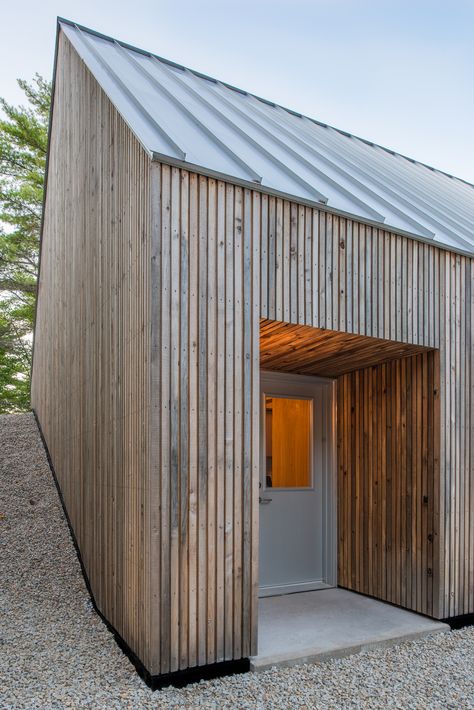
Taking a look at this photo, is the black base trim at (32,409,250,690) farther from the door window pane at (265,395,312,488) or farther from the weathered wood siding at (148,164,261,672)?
the door window pane at (265,395,312,488)

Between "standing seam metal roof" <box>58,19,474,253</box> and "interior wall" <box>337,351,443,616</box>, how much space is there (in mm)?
1347

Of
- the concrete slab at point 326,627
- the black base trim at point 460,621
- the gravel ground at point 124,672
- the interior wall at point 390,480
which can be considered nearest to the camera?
the gravel ground at point 124,672

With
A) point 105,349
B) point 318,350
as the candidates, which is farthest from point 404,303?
point 105,349

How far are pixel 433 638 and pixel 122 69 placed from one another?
228 inches

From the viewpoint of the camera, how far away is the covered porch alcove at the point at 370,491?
13.4 feet

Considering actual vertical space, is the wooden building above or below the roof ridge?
below

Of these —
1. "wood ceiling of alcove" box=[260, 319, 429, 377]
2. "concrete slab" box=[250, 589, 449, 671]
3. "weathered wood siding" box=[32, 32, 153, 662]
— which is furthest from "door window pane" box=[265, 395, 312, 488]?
"weathered wood siding" box=[32, 32, 153, 662]

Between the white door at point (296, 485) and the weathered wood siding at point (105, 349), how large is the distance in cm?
163

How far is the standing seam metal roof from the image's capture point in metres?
3.78

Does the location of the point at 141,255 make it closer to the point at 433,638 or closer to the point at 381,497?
the point at 381,497

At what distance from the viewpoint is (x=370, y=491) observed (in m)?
5.09

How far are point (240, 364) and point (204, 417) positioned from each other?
0.42 metres

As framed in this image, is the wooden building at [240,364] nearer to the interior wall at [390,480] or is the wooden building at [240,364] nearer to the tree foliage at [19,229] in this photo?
the interior wall at [390,480]

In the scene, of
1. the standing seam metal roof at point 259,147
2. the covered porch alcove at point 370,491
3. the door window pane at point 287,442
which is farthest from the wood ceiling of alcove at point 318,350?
the standing seam metal roof at point 259,147
